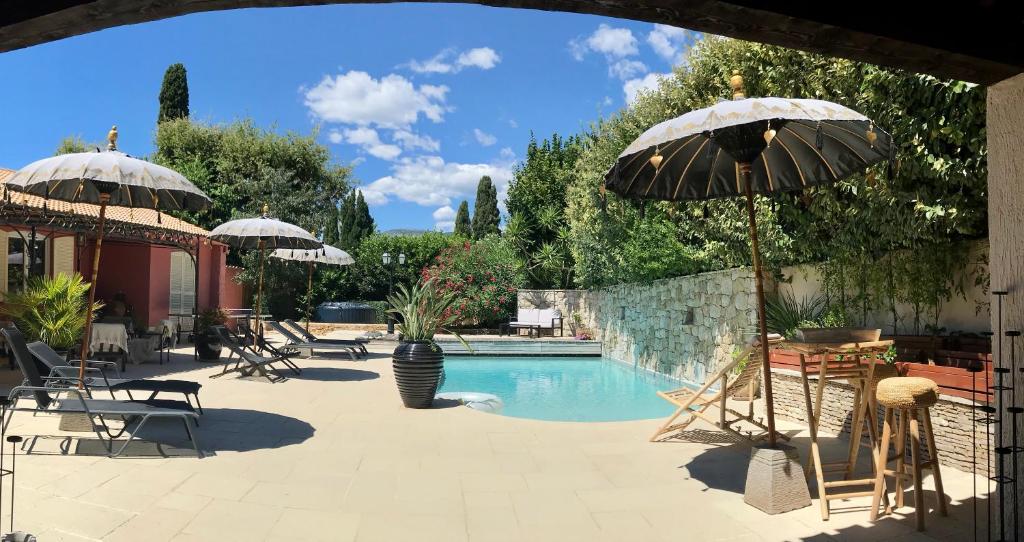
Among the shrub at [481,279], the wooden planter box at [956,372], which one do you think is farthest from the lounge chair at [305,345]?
the wooden planter box at [956,372]

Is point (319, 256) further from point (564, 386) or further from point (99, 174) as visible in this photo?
point (99, 174)

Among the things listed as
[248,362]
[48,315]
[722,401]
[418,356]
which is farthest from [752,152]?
[48,315]

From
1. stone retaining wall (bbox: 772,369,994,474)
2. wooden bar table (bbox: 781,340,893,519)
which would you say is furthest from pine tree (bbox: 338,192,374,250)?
wooden bar table (bbox: 781,340,893,519)

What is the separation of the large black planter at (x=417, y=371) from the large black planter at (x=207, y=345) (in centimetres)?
596

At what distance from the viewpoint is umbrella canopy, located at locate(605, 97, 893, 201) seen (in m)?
3.38

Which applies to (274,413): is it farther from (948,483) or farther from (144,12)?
(948,483)

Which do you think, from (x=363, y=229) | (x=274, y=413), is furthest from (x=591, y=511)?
(x=363, y=229)

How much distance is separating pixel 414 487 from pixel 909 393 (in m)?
2.95

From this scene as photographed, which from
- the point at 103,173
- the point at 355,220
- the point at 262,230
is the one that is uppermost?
the point at 355,220

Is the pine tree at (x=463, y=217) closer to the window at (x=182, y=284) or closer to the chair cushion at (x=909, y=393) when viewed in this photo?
the window at (x=182, y=284)

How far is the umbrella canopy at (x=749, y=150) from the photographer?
3379mm

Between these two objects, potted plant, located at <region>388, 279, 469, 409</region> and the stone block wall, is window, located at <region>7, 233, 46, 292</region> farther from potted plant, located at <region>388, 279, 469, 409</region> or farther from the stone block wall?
the stone block wall

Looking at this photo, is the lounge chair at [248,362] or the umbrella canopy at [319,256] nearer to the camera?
the lounge chair at [248,362]

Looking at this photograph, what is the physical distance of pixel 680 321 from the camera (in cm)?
1150
